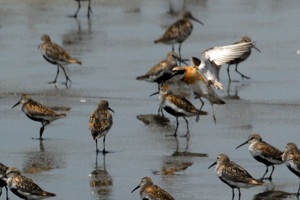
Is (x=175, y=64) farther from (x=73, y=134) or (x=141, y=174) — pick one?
(x=141, y=174)

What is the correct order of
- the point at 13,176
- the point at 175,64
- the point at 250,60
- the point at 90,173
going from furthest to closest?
the point at 250,60, the point at 175,64, the point at 90,173, the point at 13,176

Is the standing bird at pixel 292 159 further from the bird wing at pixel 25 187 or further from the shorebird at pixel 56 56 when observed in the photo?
the shorebird at pixel 56 56

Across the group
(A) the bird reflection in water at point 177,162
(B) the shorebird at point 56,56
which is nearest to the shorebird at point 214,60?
(A) the bird reflection in water at point 177,162

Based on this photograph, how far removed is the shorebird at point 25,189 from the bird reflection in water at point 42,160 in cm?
156

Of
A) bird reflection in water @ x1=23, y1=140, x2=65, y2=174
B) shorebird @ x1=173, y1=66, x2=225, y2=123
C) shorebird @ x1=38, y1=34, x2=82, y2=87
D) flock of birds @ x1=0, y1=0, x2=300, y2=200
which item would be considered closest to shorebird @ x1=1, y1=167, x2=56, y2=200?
flock of birds @ x1=0, y1=0, x2=300, y2=200

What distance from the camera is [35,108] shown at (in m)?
17.0

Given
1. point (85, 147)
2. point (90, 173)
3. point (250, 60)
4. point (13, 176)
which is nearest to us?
point (13, 176)

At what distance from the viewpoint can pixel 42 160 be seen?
15.4 m

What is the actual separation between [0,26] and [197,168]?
12.7m

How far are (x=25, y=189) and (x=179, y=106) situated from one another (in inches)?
185

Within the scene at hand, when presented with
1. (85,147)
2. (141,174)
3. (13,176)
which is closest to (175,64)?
(85,147)

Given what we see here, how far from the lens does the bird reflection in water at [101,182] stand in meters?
13.6

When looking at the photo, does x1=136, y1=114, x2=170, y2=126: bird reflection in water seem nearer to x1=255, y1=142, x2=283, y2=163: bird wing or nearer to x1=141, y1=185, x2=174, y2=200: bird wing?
x1=255, y1=142, x2=283, y2=163: bird wing

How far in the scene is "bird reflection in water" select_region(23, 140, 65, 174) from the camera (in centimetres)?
1498
